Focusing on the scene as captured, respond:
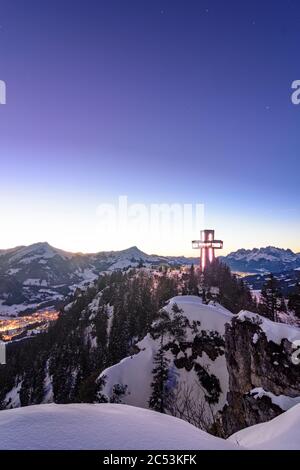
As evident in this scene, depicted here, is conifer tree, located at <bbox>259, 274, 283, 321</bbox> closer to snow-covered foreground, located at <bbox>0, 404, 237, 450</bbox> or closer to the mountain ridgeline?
the mountain ridgeline

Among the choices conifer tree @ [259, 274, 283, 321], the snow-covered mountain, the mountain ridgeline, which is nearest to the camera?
the snow-covered mountain

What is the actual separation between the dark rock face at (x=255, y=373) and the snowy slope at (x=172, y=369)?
1601 cm

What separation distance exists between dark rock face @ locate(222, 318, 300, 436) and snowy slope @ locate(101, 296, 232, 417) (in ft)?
52.5

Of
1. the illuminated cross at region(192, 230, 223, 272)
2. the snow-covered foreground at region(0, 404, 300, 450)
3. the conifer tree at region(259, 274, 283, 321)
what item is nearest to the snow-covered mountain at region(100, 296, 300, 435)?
the conifer tree at region(259, 274, 283, 321)

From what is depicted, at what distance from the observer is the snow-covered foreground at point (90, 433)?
502cm

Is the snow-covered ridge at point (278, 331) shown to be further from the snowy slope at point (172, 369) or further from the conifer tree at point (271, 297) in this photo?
the conifer tree at point (271, 297)

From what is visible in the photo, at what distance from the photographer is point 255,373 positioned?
31.8 meters

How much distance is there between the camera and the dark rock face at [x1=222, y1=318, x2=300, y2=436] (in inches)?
889

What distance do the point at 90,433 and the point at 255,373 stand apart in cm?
3113

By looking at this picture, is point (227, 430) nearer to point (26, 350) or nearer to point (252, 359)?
point (252, 359)

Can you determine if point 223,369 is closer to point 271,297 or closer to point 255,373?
point 271,297

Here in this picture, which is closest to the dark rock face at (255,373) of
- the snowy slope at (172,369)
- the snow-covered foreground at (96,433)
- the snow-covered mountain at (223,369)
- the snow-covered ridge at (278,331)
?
the snow-covered mountain at (223,369)
